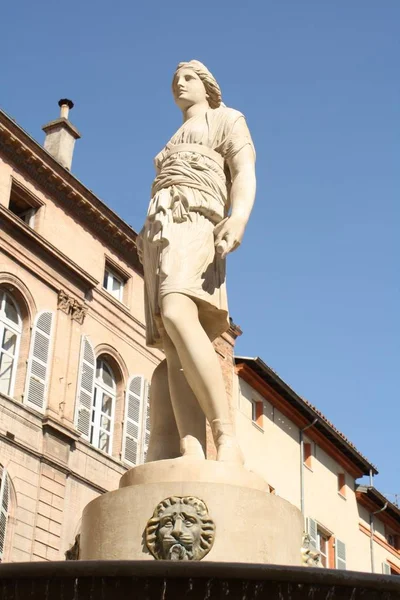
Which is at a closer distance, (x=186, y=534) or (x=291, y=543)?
(x=186, y=534)

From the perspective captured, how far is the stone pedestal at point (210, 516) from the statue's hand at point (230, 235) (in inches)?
57.4

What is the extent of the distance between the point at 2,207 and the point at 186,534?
19.6 m

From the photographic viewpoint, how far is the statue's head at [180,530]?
5.48 metres

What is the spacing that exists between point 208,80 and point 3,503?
51.5 feet

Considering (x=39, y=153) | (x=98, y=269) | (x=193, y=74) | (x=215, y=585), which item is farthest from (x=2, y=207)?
(x=215, y=585)

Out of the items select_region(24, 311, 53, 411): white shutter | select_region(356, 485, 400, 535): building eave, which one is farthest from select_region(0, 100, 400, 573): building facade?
select_region(356, 485, 400, 535): building eave

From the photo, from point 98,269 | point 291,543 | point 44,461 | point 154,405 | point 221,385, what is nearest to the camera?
point 291,543

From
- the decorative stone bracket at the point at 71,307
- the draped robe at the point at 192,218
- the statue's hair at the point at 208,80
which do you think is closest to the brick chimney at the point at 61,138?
the decorative stone bracket at the point at 71,307

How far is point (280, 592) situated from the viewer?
4.50 meters

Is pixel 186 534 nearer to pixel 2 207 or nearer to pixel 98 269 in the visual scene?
pixel 2 207

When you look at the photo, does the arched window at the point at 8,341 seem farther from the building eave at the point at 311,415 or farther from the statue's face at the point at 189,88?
the statue's face at the point at 189,88

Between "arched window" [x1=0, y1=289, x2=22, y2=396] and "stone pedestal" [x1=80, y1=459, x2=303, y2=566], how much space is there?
1791 cm

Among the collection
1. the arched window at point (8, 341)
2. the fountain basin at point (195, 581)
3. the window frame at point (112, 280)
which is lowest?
the fountain basin at point (195, 581)

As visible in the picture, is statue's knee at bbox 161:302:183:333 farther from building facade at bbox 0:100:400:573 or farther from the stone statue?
building facade at bbox 0:100:400:573
